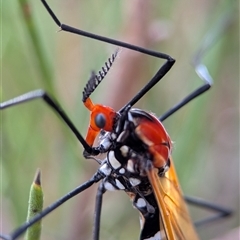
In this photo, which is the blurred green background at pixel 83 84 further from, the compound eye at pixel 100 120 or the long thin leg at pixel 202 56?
the compound eye at pixel 100 120

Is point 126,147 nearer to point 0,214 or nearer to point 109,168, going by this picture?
point 109,168

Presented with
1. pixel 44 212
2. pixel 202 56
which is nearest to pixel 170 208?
pixel 44 212

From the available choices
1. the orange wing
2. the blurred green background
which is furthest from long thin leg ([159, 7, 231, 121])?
the orange wing

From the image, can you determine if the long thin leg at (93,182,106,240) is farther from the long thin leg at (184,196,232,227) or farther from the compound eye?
the long thin leg at (184,196,232,227)

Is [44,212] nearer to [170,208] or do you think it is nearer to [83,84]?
[170,208]

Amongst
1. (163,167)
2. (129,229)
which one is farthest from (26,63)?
(129,229)

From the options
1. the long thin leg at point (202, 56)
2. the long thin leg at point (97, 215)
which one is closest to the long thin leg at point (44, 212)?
the long thin leg at point (97, 215)
